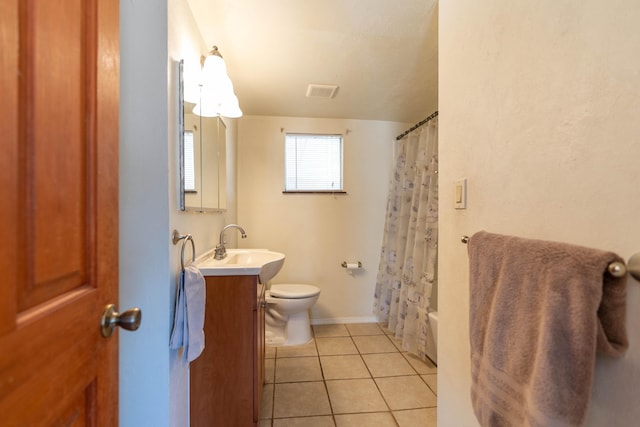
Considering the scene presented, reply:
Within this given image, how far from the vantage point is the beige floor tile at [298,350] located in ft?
6.95

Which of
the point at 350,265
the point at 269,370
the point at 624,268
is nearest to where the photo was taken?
the point at 624,268

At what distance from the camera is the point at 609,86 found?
500mm

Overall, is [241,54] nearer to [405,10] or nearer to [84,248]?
[405,10]

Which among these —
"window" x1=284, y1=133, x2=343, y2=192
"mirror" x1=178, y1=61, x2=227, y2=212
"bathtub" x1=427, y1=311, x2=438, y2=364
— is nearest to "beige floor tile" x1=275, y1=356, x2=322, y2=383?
"bathtub" x1=427, y1=311, x2=438, y2=364

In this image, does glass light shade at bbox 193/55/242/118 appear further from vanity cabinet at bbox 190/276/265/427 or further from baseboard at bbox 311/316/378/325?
baseboard at bbox 311/316/378/325

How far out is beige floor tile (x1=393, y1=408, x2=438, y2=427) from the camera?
1.45m

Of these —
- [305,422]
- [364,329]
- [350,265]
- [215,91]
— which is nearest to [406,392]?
[305,422]

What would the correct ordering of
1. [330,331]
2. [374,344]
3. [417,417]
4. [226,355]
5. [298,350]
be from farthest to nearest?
[330,331], [374,344], [298,350], [417,417], [226,355]

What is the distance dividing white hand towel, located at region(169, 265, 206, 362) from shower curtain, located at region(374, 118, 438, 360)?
5.43ft

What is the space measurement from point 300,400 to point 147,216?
4.82 ft

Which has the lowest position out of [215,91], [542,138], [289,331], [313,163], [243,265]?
[289,331]

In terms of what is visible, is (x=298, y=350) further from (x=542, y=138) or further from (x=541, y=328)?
(x=542, y=138)

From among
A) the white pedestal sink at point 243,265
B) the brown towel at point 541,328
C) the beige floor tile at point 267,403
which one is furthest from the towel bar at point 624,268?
the beige floor tile at point 267,403

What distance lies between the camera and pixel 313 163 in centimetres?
271
